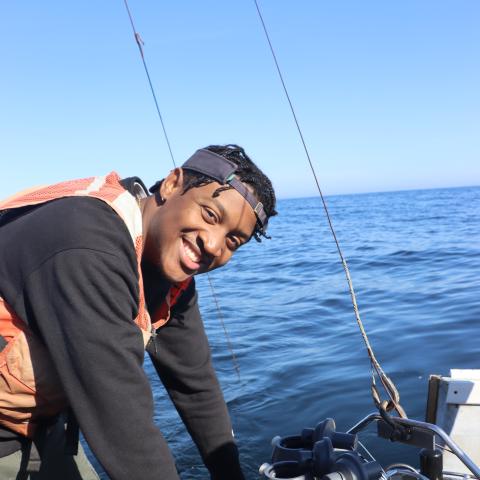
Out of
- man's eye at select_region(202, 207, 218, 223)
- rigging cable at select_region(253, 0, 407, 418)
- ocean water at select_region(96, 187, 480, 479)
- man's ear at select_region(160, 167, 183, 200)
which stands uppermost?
man's ear at select_region(160, 167, 183, 200)

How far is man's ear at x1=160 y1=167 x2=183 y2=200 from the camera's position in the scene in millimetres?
1908

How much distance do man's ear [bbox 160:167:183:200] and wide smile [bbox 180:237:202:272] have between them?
178 millimetres

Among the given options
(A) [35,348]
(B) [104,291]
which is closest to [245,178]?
(B) [104,291]

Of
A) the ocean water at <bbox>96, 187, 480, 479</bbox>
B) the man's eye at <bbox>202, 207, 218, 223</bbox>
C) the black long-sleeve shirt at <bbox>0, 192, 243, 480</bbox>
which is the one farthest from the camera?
the ocean water at <bbox>96, 187, 480, 479</bbox>

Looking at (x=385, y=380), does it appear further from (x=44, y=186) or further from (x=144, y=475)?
(x=44, y=186)

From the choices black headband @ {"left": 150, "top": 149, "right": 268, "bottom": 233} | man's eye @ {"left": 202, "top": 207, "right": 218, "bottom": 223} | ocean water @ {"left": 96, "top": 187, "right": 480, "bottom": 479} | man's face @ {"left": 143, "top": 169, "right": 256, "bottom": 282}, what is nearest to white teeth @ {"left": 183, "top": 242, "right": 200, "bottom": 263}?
man's face @ {"left": 143, "top": 169, "right": 256, "bottom": 282}

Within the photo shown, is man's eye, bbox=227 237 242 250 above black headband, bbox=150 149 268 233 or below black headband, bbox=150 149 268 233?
below

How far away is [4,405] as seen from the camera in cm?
176

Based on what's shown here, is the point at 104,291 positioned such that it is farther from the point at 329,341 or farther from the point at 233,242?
the point at 329,341

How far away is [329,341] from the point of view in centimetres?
726

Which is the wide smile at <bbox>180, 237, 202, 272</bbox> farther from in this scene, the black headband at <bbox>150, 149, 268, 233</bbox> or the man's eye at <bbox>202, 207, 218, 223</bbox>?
the black headband at <bbox>150, 149, 268, 233</bbox>

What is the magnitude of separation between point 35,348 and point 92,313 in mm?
319

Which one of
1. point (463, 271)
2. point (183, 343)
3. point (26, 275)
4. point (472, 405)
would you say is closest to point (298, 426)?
point (472, 405)

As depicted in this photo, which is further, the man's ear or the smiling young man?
the man's ear
